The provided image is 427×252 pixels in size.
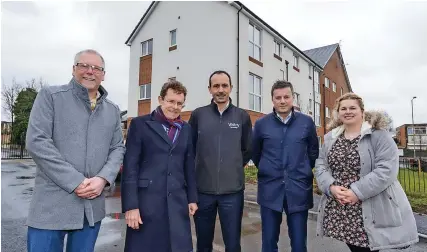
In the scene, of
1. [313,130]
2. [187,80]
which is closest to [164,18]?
[187,80]

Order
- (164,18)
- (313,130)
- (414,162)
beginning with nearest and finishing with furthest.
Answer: (313,130) < (164,18) < (414,162)

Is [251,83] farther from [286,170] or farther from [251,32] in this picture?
[286,170]

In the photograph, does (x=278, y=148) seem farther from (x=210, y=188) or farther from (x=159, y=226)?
(x=159, y=226)

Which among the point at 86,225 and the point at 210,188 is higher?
the point at 210,188

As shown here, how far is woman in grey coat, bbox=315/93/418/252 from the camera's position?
269 centimetres

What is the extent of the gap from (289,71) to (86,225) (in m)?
20.6

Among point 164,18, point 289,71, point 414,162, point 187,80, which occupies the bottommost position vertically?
point 414,162

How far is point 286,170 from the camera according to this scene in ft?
10.7

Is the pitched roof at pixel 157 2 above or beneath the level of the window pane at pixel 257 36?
above

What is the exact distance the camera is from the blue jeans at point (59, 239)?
2.28 metres

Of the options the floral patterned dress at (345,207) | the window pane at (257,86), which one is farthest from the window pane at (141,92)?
the floral patterned dress at (345,207)

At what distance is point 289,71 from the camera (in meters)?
21.4

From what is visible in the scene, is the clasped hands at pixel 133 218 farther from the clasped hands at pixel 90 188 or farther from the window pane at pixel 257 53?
the window pane at pixel 257 53

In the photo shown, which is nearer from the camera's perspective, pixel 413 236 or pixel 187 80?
pixel 413 236
